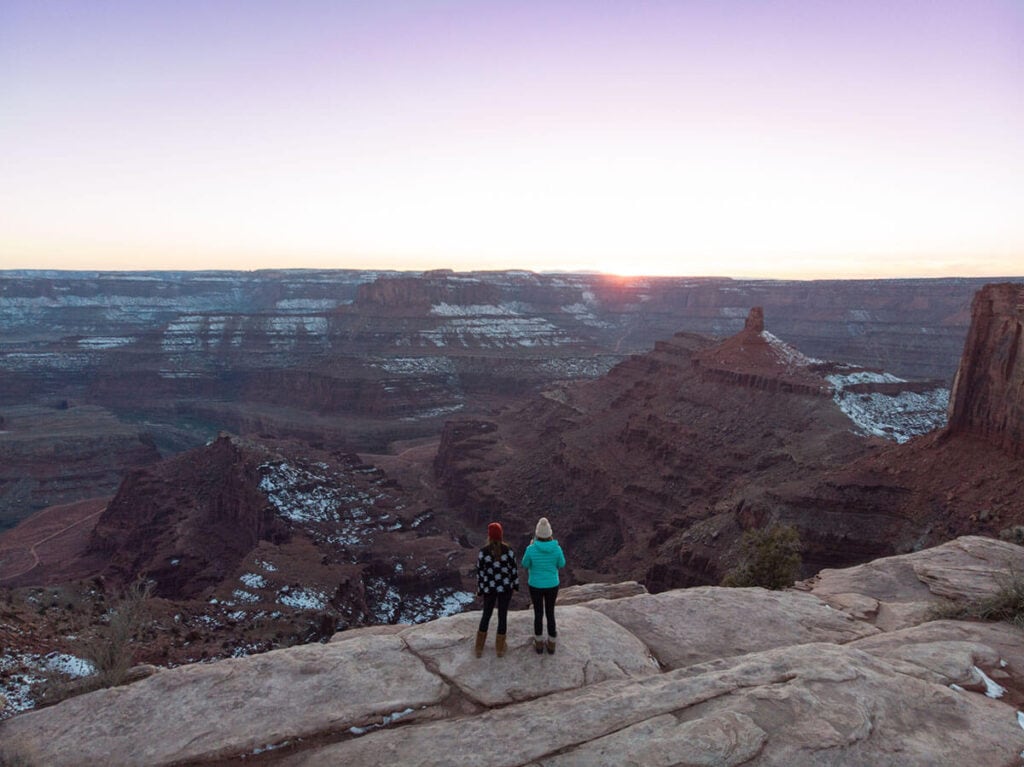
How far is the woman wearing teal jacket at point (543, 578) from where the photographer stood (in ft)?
28.2

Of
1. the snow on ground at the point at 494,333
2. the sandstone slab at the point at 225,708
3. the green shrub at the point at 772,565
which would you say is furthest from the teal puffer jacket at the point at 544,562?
the snow on ground at the point at 494,333

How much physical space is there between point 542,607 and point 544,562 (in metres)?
0.60

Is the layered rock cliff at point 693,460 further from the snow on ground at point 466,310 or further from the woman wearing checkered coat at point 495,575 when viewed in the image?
the snow on ground at point 466,310

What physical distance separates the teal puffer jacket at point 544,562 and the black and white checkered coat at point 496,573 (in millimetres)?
247

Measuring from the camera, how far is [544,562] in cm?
878

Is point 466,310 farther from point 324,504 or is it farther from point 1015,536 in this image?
point 1015,536

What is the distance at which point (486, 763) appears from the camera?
629 cm

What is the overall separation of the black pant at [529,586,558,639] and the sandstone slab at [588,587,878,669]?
1.56m

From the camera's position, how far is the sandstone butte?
651cm

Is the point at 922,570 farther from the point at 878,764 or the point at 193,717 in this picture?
the point at 193,717

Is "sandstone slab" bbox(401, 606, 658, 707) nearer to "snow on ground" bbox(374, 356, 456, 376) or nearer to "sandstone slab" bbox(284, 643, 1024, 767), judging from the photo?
"sandstone slab" bbox(284, 643, 1024, 767)

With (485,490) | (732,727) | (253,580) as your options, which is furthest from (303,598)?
(485,490)

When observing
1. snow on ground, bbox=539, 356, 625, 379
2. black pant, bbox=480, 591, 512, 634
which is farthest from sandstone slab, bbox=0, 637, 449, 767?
snow on ground, bbox=539, 356, 625, 379

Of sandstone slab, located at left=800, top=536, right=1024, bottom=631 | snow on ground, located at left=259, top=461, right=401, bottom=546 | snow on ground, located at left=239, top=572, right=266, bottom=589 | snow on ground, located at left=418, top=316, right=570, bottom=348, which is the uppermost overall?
sandstone slab, located at left=800, top=536, right=1024, bottom=631
